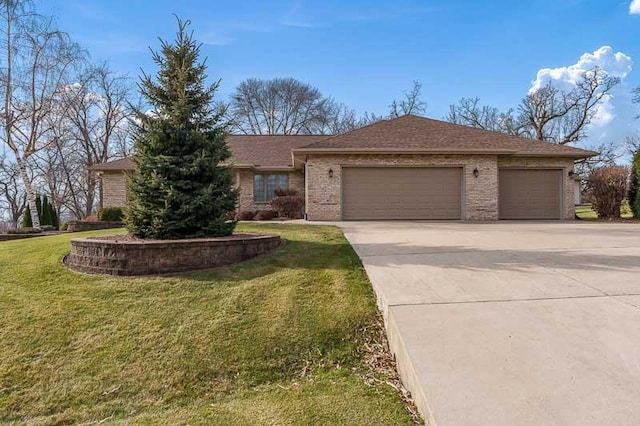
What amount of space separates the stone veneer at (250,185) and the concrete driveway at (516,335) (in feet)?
39.7

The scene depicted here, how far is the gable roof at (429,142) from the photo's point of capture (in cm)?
1373

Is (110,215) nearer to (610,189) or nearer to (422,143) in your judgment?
(422,143)

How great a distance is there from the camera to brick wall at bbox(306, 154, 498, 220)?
45.5 ft

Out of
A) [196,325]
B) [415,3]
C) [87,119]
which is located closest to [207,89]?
[196,325]

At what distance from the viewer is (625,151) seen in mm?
30531

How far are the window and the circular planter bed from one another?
12.0 m

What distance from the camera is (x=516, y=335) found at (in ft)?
10.5

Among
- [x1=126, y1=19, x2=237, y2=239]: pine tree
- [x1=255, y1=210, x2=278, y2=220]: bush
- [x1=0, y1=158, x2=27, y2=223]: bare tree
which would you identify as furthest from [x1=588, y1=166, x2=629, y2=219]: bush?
[x1=0, y1=158, x2=27, y2=223]: bare tree

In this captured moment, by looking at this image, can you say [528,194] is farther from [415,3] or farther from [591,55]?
[591,55]

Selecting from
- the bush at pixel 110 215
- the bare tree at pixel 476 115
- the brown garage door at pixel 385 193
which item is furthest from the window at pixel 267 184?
the bare tree at pixel 476 115

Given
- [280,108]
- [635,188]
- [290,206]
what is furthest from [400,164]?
[280,108]

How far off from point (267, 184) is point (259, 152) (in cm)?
226

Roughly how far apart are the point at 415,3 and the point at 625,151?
29.3 m

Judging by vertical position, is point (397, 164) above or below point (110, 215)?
above
